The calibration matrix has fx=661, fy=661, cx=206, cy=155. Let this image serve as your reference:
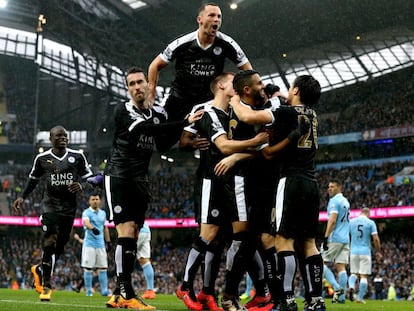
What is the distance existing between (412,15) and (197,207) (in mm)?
32313

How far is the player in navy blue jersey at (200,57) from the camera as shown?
729 centimetres

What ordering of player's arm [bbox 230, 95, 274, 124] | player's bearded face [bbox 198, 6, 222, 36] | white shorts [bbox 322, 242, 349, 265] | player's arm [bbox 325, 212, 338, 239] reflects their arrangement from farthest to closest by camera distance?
white shorts [bbox 322, 242, 349, 265] < player's arm [bbox 325, 212, 338, 239] < player's bearded face [bbox 198, 6, 222, 36] < player's arm [bbox 230, 95, 274, 124]

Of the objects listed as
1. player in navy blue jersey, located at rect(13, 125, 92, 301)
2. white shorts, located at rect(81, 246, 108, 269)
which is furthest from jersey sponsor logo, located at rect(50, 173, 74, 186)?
white shorts, located at rect(81, 246, 108, 269)

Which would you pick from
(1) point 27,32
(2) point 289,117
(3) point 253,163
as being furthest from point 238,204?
(1) point 27,32

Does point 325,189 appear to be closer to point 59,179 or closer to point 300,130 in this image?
point 59,179

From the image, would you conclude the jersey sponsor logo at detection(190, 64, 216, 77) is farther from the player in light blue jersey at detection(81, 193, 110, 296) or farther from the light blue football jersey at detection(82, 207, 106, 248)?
the light blue football jersey at detection(82, 207, 106, 248)

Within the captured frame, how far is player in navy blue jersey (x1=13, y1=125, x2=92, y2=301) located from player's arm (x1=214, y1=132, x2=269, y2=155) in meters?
4.27

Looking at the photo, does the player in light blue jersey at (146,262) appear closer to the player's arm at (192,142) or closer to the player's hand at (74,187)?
the player's hand at (74,187)

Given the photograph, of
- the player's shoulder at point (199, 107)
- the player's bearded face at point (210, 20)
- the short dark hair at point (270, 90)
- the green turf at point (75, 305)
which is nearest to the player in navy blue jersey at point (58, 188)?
the green turf at point (75, 305)

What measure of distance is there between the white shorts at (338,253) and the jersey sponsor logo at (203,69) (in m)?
6.45

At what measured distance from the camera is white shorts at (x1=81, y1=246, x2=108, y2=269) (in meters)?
14.5

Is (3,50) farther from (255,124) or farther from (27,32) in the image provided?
(255,124)

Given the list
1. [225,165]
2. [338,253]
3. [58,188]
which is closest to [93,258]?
[58,188]

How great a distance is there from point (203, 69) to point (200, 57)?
0.45ft
